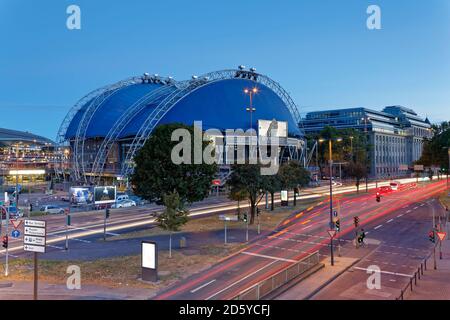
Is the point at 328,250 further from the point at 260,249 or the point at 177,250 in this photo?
the point at 177,250

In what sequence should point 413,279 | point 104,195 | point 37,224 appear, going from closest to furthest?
point 37,224, point 413,279, point 104,195

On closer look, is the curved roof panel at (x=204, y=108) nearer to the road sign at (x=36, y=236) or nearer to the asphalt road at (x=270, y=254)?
the asphalt road at (x=270, y=254)

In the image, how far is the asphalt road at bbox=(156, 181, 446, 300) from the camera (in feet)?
78.3

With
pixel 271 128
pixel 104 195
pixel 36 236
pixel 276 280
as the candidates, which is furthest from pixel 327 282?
pixel 271 128

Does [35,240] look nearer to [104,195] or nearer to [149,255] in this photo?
[149,255]

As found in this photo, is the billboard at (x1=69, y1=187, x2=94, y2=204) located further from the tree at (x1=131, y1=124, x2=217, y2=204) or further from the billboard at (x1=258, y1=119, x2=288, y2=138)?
the billboard at (x1=258, y1=119, x2=288, y2=138)

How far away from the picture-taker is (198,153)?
1801 inches

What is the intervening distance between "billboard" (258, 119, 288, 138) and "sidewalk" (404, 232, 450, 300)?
230 feet

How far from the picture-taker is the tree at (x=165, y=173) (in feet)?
145

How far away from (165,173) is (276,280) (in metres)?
24.3

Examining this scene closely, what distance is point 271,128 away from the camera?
103m

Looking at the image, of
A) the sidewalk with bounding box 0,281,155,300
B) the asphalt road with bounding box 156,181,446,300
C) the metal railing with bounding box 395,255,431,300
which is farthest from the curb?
the sidewalk with bounding box 0,281,155,300

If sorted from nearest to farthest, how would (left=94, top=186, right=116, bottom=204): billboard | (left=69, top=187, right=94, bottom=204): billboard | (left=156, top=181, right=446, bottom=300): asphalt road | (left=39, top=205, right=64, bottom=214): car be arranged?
(left=156, top=181, right=446, bottom=300): asphalt road → (left=94, top=186, right=116, bottom=204): billboard → (left=39, top=205, right=64, bottom=214): car → (left=69, top=187, right=94, bottom=204): billboard

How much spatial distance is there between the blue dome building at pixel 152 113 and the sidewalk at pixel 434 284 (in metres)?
68.1
